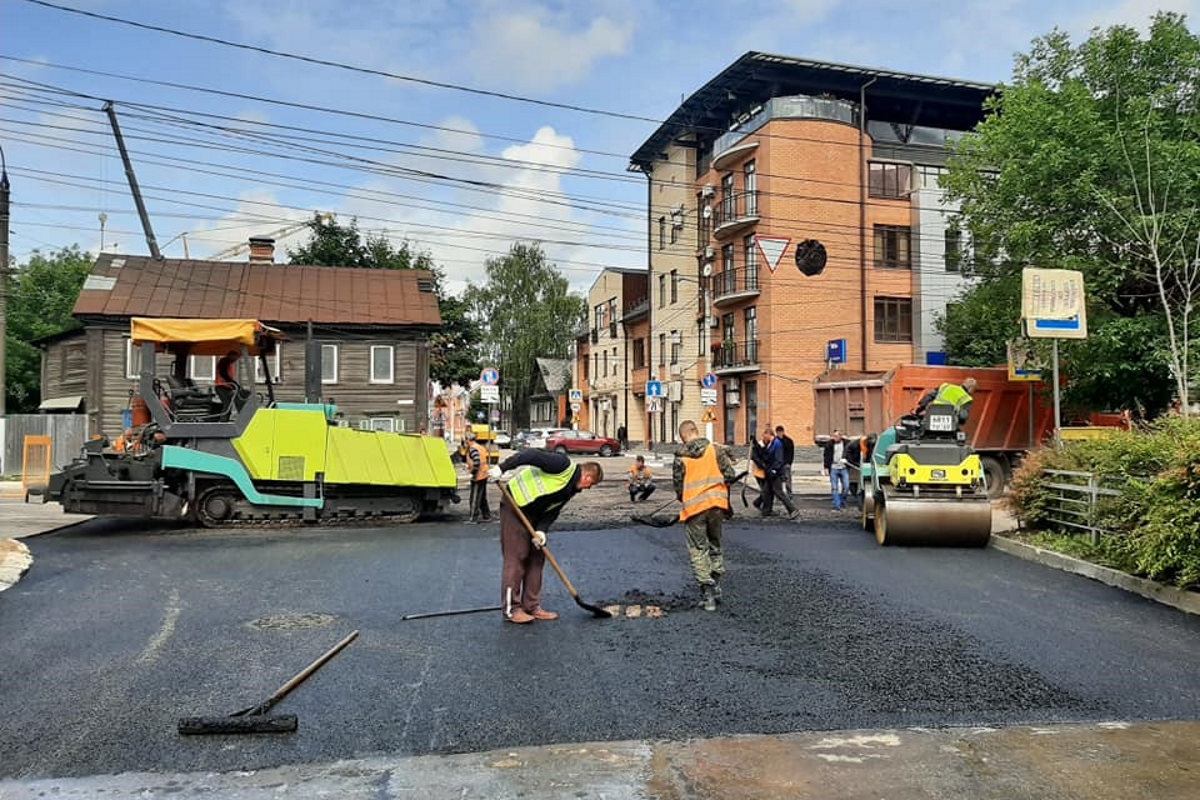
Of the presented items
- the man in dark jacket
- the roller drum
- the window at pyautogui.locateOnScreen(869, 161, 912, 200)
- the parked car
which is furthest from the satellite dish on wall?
the man in dark jacket

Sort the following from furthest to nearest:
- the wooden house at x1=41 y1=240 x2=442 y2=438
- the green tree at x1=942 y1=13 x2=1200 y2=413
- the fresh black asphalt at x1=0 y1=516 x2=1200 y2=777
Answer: the wooden house at x1=41 y1=240 x2=442 y2=438 < the green tree at x1=942 y1=13 x2=1200 y2=413 < the fresh black asphalt at x1=0 y1=516 x2=1200 y2=777

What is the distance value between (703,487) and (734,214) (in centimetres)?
3236

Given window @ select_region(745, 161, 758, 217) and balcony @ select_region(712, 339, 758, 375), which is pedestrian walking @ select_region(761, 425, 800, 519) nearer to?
balcony @ select_region(712, 339, 758, 375)

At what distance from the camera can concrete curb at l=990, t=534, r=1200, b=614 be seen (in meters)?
8.04

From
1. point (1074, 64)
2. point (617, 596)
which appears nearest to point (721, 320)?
point (1074, 64)

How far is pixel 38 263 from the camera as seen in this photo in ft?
161

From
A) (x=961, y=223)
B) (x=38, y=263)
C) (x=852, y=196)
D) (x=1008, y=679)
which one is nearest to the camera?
(x=1008, y=679)

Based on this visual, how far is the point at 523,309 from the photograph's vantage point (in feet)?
204

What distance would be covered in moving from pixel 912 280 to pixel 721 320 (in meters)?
8.15

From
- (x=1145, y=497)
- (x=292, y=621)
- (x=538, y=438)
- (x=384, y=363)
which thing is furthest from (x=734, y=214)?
(x=292, y=621)

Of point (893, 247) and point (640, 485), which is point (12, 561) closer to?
point (640, 485)

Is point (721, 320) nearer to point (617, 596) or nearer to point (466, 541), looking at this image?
point (466, 541)

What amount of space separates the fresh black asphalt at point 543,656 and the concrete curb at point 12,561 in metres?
0.18

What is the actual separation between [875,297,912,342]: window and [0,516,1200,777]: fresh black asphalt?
28.2 metres
